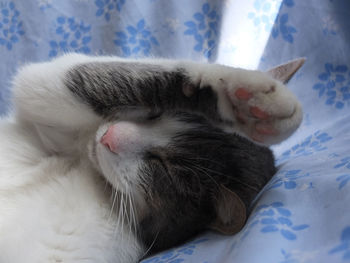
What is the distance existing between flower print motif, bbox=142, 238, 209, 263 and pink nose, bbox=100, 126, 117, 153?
305 millimetres

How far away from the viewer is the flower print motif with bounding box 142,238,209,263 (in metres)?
0.88

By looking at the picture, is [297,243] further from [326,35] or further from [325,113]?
[326,35]

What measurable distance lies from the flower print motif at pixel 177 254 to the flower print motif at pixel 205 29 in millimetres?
1055

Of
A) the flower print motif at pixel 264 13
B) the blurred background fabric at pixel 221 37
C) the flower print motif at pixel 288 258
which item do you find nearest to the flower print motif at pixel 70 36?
the blurred background fabric at pixel 221 37

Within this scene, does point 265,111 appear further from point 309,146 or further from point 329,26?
point 329,26

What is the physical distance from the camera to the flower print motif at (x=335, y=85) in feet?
5.05

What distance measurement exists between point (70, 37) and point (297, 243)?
1438mm

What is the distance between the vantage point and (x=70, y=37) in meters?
1.73

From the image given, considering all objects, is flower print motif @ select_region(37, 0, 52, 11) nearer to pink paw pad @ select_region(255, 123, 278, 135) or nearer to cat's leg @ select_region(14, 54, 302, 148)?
cat's leg @ select_region(14, 54, 302, 148)

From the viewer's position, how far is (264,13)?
5.50 ft

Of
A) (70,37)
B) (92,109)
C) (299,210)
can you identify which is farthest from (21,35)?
(299,210)

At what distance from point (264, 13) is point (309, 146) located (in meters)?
0.70

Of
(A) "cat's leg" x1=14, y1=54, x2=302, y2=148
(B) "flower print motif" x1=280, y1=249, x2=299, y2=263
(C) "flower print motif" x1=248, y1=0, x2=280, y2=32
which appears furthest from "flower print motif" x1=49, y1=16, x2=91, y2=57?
(B) "flower print motif" x1=280, y1=249, x2=299, y2=263

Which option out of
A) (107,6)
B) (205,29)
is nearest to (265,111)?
(205,29)
